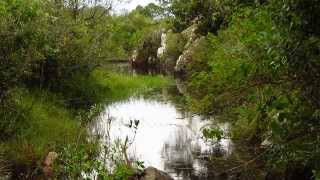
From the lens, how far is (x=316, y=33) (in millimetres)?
6289

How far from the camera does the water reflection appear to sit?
15050 millimetres

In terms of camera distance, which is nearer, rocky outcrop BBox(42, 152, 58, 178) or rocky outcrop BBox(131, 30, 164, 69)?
rocky outcrop BBox(42, 152, 58, 178)

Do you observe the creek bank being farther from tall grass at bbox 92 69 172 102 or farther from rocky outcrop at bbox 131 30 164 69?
rocky outcrop at bbox 131 30 164 69

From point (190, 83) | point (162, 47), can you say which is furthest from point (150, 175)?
point (162, 47)

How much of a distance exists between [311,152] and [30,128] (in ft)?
31.1

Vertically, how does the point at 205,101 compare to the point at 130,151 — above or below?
above

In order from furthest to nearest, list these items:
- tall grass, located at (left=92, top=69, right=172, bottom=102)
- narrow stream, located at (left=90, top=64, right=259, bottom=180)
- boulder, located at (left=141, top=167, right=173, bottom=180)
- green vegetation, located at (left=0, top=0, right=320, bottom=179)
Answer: tall grass, located at (left=92, top=69, right=172, bottom=102) → narrow stream, located at (left=90, top=64, right=259, bottom=180) → boulder, located at (left=141, top=167, right=173, bottom=180) → green vegetation, located at (left=0, top=0, right=320, bottom=179)

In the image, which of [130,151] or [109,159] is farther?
[130,151]

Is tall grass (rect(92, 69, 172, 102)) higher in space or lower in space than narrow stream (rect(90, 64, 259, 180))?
higher

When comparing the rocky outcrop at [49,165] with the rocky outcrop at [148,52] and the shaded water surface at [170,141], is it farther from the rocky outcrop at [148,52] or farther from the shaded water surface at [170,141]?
the rocky outcrop at [148,52]

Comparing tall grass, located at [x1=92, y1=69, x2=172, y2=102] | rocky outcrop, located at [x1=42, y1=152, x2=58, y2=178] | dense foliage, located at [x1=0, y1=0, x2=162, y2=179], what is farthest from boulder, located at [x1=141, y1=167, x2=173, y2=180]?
tall grass, located at [x1=92, y1=69, x2=172, y2=102]

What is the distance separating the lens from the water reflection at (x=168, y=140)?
15050 millimetres

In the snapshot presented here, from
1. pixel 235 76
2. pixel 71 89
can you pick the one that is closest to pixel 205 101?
pixel 235 76

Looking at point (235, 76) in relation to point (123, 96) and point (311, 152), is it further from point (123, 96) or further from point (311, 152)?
point (123, 96)
